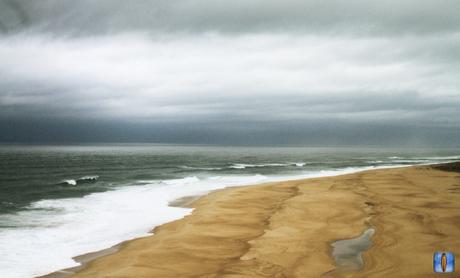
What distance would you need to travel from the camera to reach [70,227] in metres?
20.1

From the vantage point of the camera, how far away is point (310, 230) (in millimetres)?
17062

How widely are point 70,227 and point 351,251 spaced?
13.8 metres

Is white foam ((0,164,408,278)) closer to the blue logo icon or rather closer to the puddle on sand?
the puddle on sand

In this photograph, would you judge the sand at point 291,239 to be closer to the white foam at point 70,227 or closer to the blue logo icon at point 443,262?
the white foam at point 70,227

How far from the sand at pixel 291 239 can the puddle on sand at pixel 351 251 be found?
22cm

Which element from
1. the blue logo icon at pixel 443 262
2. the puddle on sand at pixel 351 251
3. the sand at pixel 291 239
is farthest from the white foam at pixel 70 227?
the blue logo icon at pixel 443 262

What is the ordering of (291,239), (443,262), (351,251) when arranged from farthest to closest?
(291,239) → (351,251) → (443,262)

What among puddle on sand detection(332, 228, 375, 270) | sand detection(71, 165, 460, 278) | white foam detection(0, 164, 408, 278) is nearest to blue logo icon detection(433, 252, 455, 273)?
sand detection(71, 165, 460, 278)

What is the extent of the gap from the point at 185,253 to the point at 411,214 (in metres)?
12.4

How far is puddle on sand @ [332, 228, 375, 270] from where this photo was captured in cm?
1243

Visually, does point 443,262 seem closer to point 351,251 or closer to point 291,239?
point 351,251

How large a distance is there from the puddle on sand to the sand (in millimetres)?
224

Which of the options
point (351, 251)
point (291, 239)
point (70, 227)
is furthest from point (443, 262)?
point (70, 227)

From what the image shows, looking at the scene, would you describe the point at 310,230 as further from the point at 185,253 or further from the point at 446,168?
the point at 446,168
